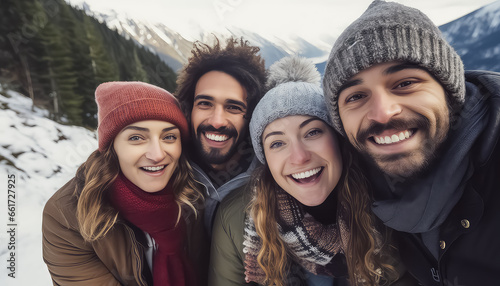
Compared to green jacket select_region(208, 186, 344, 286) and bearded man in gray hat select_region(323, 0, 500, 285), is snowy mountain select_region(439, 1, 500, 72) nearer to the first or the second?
bearded man in gray hat select_region(323, 0, 500, 285)

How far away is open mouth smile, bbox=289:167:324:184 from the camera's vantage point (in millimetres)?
1945

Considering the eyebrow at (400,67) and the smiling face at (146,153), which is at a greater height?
the eyebrow at (400,67)

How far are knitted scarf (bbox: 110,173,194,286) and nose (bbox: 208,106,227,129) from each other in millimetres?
801

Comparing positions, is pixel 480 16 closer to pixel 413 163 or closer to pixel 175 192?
pixel 413 163

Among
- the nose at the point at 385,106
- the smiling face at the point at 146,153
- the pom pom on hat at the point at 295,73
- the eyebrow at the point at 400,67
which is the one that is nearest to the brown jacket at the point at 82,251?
the smiling face at the point at 146,153

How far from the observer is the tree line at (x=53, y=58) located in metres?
12.4

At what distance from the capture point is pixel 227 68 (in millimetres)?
2877

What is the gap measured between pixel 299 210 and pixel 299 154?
1.76 feet

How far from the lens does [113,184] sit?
2.29 metres

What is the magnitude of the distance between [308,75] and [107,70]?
1571 centimetres

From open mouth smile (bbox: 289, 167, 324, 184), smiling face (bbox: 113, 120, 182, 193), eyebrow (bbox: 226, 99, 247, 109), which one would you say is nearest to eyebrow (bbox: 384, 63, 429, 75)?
open mouth smile (bbox: 289, 167, 324, 184)

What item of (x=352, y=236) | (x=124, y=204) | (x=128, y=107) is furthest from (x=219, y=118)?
(x=352, y=236)

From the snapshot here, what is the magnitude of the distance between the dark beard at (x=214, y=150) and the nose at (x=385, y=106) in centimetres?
158

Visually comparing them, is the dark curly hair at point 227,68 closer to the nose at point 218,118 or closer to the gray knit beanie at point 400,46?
the nose at point 218,118
